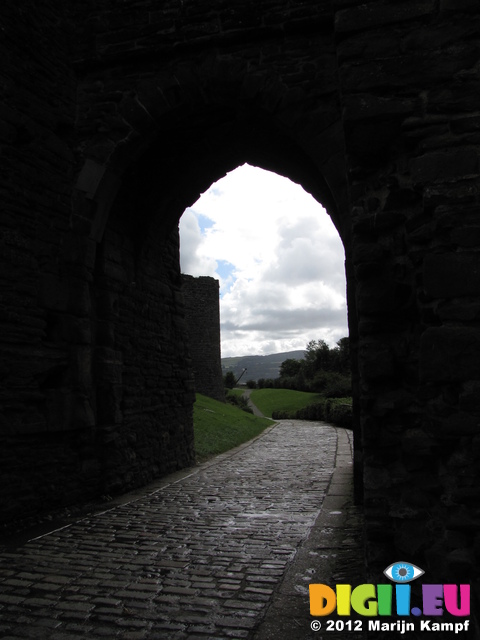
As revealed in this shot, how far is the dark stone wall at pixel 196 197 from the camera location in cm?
270

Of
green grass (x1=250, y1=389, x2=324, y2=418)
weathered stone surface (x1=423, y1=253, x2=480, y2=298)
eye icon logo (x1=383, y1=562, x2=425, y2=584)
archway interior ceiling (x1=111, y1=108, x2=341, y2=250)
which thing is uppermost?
archway interior ceiling (x1=111, y1=108, x2=341, y2=250)

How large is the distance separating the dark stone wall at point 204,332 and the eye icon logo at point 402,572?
22847 millimetres

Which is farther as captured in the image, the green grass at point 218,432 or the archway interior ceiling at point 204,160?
the green grass at point 218,432

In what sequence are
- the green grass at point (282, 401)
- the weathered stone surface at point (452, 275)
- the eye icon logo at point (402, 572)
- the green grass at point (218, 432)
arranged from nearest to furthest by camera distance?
the eye icon logo at point (402, 572), the weathered stone surface at point (452, 275), the green grass at point (218, 432), the green grass at point (282, 401)

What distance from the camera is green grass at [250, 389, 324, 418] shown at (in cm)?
2757

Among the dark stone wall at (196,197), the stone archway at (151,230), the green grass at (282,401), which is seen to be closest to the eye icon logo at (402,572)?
the dark stone wall at (196,197)

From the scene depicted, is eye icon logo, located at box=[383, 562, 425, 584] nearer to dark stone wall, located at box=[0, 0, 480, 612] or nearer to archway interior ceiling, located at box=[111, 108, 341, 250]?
dark stone wall, located at box=[0, 0, 480, 612]

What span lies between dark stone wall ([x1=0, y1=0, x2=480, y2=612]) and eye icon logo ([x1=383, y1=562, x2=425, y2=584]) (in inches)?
1.6

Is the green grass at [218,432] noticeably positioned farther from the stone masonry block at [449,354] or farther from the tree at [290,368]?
the tree at [290,368]

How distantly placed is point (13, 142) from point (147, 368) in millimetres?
3668

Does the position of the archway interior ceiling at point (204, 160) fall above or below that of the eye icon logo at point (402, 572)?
above

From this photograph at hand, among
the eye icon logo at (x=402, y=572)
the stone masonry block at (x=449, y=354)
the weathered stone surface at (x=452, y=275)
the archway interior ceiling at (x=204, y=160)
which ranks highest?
the archway interior ceiling at (x=204, y=160)

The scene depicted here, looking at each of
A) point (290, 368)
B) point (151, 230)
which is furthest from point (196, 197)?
point (290, 368)

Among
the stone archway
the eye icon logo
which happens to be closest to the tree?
the stone archway
